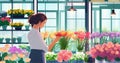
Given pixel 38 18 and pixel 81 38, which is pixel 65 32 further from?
pixel 81 38

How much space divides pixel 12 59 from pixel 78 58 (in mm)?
3870

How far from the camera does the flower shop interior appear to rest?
14.3 feet

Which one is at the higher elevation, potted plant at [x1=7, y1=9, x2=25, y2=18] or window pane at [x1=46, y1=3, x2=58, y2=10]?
window pane at [x1=46, y1=3, x2=58, y2=10]

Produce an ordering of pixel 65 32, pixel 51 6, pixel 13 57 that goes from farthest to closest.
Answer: pixel 51 6
pixel 65 32
pixel 13 57

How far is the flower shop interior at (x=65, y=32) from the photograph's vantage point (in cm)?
437

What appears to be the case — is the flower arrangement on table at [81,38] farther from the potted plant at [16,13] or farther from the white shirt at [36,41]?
the potted plant at [16,13]

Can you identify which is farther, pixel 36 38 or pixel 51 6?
pixel 51 6

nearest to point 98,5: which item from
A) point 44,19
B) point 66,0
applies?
point 66,0

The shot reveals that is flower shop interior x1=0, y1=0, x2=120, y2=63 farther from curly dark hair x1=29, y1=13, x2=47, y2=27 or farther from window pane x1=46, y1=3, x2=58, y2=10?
curly dark hair x1=29, y1=13, x2=47, y2=27

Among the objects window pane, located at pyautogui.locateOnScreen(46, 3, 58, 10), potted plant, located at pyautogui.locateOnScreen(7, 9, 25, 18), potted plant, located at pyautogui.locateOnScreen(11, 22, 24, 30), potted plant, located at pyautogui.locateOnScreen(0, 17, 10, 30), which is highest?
window pane, located at pyautogui.locateOnScreen(46, 3, 58, 10)

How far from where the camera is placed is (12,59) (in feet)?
12.6

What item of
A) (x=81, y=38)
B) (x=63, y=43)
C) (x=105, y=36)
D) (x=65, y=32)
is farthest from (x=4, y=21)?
(x=65, y=32)

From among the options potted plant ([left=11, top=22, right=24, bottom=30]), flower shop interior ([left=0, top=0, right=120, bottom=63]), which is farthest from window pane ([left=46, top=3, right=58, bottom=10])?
potted plant ([left=11, top=22, right=24, bottom=30])

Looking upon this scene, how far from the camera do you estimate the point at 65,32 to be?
16.2 feet
